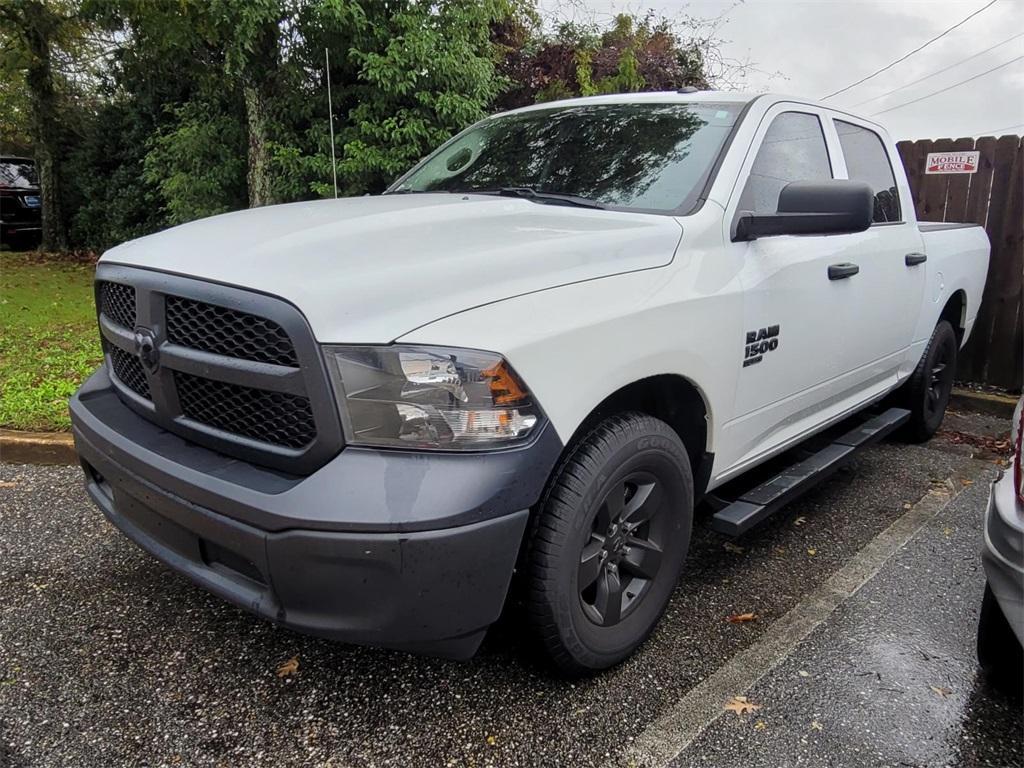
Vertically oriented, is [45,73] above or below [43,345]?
above

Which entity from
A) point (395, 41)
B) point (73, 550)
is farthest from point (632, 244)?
point (395, 41)

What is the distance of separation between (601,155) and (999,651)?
7.25 ft

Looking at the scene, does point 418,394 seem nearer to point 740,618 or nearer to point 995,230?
point 740,618

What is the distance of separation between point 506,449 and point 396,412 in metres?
0.29

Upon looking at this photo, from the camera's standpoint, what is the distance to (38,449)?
13.6 feet

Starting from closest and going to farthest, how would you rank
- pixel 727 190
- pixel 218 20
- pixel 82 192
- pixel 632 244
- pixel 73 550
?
pixel 632 244 < pixel 727 190 < pixel 73 550 < pixel 218 20 < pixel 82 192

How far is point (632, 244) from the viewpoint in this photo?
235 cm

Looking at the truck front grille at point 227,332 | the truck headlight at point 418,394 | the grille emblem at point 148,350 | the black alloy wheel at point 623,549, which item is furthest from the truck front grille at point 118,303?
the black alloy wheel at point 623,549

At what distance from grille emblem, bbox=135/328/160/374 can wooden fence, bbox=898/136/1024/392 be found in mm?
5448

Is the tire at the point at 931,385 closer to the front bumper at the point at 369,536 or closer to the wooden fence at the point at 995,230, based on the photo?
the wooden fence at the point at 995,230

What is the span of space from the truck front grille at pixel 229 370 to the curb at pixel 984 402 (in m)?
5.44

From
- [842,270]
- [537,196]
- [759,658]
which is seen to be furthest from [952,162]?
[759,658]

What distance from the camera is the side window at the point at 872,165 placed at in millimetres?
3711

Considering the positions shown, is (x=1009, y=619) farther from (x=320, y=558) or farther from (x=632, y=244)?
(x=320, y=558)
